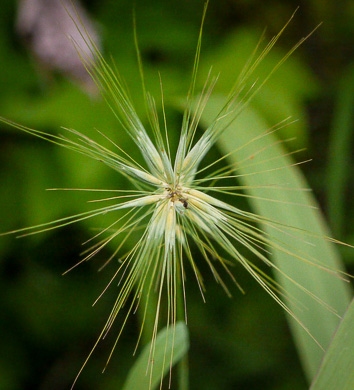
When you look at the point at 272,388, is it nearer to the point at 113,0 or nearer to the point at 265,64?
the point at 265,64

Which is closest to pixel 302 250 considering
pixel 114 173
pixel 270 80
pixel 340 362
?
pixel 340 362

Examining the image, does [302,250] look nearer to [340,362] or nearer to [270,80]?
[340,362]

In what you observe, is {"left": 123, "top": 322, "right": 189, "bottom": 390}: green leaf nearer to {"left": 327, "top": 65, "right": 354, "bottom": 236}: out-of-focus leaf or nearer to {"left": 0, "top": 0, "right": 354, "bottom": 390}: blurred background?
{"left": 0, "top": 0, "right": 354, "bottom": 390}: blurred background

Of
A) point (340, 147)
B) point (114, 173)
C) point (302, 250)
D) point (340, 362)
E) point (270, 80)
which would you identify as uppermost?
point (270, 80)

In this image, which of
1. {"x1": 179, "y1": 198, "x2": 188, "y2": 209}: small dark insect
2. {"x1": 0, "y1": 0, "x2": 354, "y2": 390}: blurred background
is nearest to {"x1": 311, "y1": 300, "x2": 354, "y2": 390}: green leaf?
{"x1": 179, "y1": 198, "x2": 188, "y2": 209}: small dark insect

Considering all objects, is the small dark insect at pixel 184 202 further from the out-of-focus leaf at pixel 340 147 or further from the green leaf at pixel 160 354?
the out-of-focus leaf at pixel 340 147

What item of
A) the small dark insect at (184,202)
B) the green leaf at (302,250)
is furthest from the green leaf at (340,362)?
the small dark insect at (184,202)
